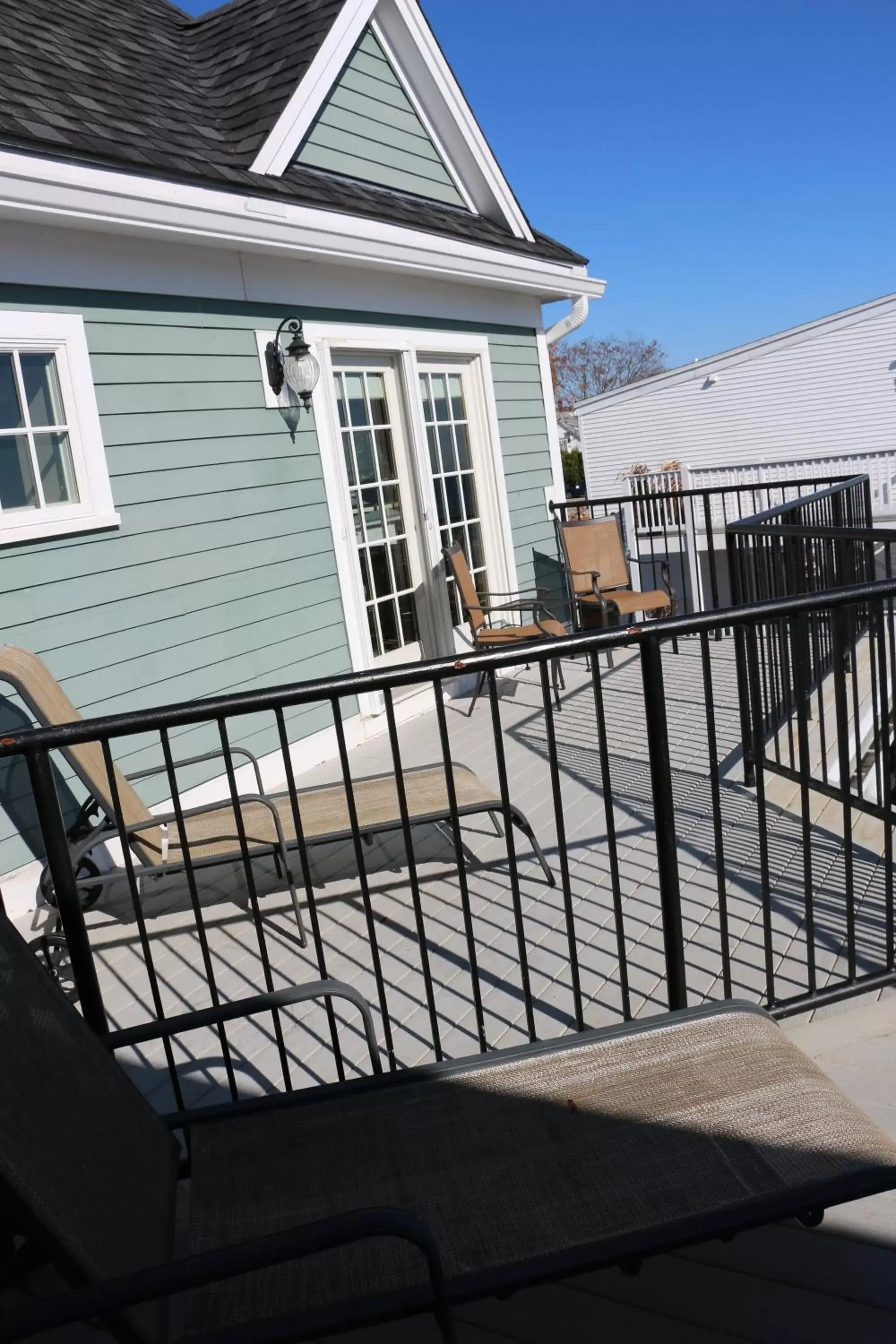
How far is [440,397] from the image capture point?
7.39m

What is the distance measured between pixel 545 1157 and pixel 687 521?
7.85m

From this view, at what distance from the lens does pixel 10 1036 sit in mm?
1477

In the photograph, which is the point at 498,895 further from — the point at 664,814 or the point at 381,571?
the point at 381,571

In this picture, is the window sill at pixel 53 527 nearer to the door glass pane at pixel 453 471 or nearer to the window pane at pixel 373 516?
the window pane at pixel 373 516

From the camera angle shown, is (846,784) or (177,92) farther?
(177,92)

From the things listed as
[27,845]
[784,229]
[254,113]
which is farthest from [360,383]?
[784,229]

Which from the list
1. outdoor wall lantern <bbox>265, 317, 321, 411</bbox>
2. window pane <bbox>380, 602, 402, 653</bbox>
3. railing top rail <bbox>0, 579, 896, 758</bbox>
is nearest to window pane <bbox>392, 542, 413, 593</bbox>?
window pane <bbox>380, 602, 402, 653</bbox>

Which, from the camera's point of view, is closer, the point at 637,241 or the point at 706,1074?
the point at 706,1074

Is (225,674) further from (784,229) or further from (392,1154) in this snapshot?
(784,229)

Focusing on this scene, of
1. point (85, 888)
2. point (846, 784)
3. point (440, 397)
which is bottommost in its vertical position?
point (85, 888)

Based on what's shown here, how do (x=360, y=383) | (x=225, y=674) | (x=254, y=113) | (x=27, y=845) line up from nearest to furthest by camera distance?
1. (x=27, y=845)
2. (x=225, y=674)
3. (x=254, y=113)
4. (x=360, y=383)

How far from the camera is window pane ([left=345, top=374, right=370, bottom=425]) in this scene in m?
6.39

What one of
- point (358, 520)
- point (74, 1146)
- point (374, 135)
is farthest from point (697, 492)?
point (74, 1146)

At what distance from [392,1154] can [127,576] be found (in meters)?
3.48
